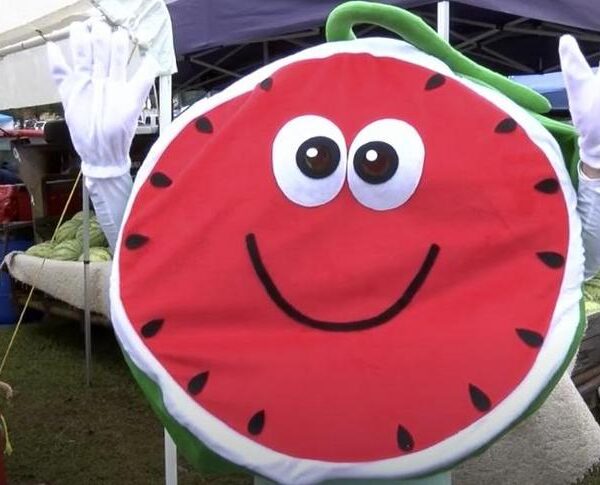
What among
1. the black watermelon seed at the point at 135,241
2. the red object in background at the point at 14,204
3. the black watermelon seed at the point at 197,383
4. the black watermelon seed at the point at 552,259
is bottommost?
the red object in background at the point at 14,204

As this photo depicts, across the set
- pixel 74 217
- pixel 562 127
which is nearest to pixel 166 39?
pixel 562 127

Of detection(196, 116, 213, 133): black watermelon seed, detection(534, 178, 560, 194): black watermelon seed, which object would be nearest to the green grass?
detection(196, 116, 213, 133): black watermelon seed

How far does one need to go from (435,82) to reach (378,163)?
7.9 inches

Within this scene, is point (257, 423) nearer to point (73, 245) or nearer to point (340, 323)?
point (340, 323)

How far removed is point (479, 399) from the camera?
4.94ft

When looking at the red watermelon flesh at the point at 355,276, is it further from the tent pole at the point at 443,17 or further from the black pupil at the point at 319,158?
the tent pole at the point at 443,17

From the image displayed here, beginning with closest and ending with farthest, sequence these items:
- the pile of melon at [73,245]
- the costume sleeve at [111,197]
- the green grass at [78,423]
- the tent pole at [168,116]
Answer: the costume sleeve at [111,197] < the tent pole at [168,116] < the green grass at [78,423] < the pile of melon at [73,245]

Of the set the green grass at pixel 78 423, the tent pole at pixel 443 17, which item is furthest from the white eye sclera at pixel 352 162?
the green grass at pixel 78 423

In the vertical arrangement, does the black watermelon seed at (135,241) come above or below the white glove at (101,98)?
below

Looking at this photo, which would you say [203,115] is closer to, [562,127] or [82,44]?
[82,44]

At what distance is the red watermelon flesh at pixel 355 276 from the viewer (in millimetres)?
1512

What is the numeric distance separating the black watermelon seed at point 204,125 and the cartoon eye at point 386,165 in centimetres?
30

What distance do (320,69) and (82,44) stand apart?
490mm

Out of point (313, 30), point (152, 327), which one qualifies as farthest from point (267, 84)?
point (313, 30)
